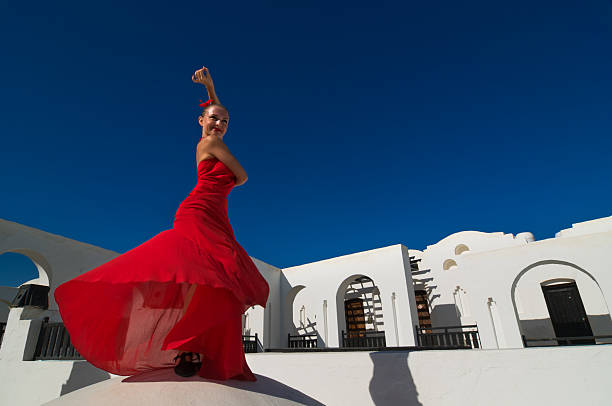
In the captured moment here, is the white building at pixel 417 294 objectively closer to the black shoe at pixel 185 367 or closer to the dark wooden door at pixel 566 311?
the dark wooden door at pixel 566 311

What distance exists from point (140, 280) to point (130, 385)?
0.50 meters

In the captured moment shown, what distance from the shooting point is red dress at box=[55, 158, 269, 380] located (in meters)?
1.32

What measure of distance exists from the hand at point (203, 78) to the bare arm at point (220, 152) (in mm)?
603

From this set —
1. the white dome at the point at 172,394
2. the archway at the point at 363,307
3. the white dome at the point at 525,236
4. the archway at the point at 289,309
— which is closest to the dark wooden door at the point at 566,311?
the white dome at the point at 525,236

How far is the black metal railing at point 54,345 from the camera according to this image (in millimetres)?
4578

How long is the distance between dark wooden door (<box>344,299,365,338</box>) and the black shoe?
51.3 ft

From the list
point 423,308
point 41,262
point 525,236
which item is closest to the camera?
point 41,262

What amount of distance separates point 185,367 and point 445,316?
50.3 feet

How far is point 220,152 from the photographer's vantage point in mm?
1993

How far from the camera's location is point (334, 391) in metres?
2.77

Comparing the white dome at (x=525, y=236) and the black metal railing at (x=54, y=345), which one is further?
the white dome at (x=525, y=236)

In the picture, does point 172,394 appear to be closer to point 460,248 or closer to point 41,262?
point 41,262

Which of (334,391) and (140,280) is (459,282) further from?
(140,280)

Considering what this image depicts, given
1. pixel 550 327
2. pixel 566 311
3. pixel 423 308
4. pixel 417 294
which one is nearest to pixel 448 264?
pixel 417 294
